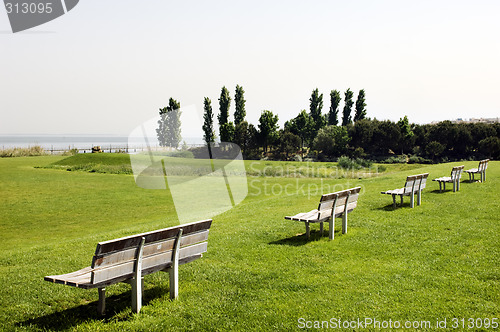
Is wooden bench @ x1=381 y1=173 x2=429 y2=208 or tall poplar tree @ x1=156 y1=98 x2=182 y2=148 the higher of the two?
tall poplar tree @ x1=156 y1=98 x2=182 y2=148

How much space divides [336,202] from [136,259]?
537 centimetres

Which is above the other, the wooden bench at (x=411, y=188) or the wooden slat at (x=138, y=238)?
the wooden slat at (x=138, y=238)

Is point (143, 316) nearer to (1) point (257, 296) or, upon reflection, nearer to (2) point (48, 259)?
(1) point (257, 296)

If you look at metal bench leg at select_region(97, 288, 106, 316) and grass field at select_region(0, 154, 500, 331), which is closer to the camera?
grass field at select_region(0, 154, 500, 331)

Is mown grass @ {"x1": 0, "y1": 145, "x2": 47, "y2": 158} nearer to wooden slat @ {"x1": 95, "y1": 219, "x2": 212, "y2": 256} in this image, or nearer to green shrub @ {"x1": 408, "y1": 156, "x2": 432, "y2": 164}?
wooden slat @ {"x1": 95, "y1": 219, "x2": 212, "y2": 256}

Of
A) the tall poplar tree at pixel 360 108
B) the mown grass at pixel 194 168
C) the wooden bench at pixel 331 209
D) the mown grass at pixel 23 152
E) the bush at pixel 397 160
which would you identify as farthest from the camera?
the tall poplar tree at pixel 360 108

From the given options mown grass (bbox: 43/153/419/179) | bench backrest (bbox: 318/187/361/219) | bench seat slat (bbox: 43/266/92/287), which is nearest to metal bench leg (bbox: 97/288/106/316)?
bench seat slat (bbox: 43/266/92/287)

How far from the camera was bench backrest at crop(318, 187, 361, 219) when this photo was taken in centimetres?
899

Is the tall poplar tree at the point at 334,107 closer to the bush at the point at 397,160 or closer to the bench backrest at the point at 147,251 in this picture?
the bush at the point at 397,160

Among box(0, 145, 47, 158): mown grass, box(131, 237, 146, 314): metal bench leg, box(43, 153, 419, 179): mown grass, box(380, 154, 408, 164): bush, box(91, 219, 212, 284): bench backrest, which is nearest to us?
box(91, 219, 212, 284): bench backrest

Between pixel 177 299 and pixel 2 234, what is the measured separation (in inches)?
461

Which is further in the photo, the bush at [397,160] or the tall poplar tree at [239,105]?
the tall poplar tree at [239,105]

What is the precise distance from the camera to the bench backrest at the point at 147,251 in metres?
5.08

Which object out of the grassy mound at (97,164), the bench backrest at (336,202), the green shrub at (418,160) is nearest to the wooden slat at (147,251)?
the bench backrest at (336,202)
